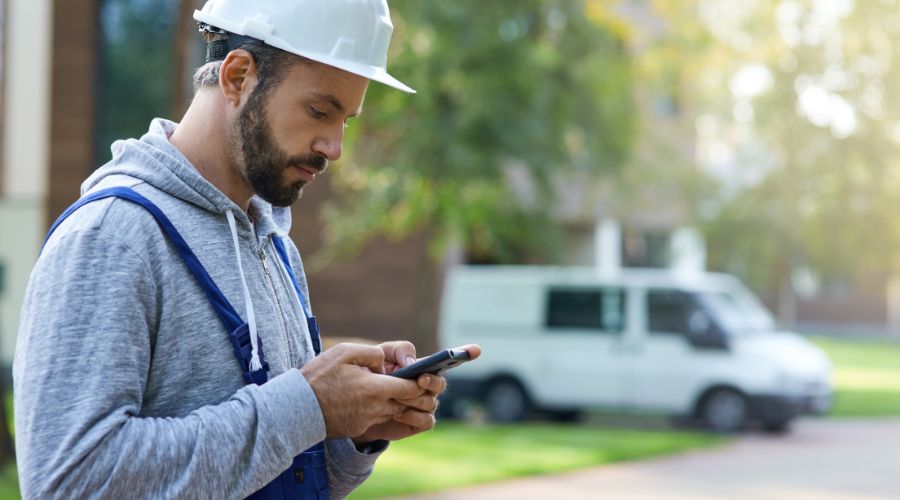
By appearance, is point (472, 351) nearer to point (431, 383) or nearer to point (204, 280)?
point (431, 383)

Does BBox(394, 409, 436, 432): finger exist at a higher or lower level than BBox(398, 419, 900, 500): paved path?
higher

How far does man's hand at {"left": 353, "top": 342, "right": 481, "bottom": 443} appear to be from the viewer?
6.44 ft

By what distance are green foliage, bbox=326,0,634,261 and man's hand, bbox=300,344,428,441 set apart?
1180 centimetres

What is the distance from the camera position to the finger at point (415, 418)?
6.57 feet

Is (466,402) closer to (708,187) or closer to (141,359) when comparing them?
(708,187)

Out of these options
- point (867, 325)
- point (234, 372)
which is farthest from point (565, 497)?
→ point (867, 325)

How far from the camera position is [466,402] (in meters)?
16.2

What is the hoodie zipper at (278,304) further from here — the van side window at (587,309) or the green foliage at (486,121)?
the van side window at (587,309)

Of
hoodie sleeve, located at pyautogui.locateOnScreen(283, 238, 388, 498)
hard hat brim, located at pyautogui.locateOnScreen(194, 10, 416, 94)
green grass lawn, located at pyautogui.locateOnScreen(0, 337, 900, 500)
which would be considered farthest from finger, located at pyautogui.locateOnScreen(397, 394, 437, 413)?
green grass lawn, located at pyautogui.locateOnScreen(0, 337, 900, 500)

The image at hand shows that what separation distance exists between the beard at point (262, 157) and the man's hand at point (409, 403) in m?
0.32

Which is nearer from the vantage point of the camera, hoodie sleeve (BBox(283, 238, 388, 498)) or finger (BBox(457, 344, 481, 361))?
finger (BBox(457, 344, 481, 361))

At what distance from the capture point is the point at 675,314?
15.5 metres

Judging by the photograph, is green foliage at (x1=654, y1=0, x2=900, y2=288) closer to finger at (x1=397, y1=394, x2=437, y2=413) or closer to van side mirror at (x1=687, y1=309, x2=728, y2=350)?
van side mirror at (x1=687, y1=309, x2=728, y2=350)

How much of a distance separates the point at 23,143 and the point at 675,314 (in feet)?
32.8
